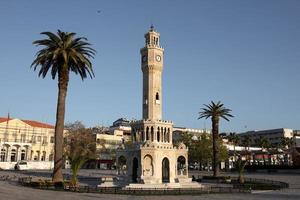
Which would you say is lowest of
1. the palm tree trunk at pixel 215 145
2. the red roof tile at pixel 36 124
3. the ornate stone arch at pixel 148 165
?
the ornate stone arch at pixel 148 165

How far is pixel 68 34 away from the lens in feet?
152

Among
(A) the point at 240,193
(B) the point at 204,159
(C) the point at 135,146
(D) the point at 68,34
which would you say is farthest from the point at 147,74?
(B) the point at 204,159

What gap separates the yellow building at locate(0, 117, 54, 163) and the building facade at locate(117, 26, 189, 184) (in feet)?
217

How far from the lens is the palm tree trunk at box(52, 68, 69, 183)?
143 ft

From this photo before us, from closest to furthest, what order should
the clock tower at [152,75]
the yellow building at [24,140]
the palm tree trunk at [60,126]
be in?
1. the palm tree trunk at [60,126]
2. the clock tower at [152,75]
3. the yellow building at [24,140]

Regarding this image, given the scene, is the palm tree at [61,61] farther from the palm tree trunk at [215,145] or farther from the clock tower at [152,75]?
the palm tree trunk at [215,145]

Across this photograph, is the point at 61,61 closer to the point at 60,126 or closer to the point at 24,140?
the point at 60,126

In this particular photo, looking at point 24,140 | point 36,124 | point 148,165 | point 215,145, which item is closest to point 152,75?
point 148,165

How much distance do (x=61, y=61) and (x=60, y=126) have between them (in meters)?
8.56

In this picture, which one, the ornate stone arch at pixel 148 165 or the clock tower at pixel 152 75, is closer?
the ornate stone arch at pixel 148 165

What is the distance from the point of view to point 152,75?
57.1 m

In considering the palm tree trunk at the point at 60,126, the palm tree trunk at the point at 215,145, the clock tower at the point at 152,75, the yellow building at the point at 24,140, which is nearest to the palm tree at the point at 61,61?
the palm tree trunk at the point at 60,126

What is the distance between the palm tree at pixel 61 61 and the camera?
4434cm

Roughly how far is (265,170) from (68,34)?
7425cm
